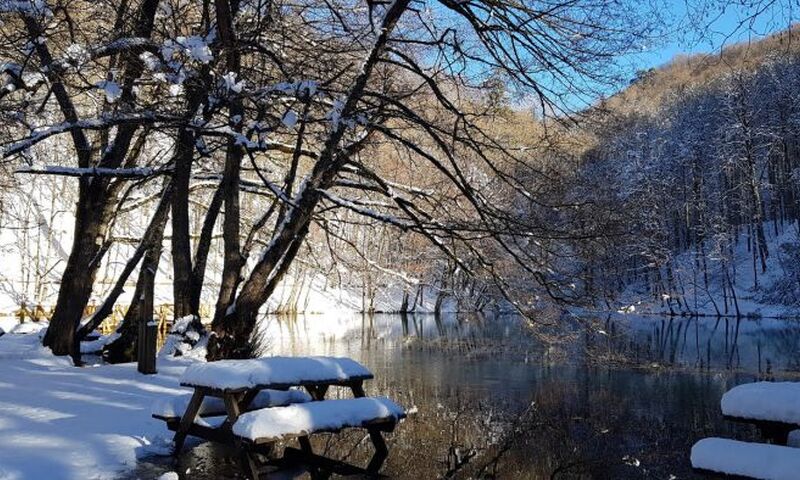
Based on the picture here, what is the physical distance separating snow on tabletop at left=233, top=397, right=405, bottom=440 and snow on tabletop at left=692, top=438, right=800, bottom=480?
271 cm

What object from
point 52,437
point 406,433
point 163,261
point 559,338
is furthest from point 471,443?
point 163,261

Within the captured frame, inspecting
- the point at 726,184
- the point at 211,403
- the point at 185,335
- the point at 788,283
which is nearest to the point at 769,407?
the point at 211,403

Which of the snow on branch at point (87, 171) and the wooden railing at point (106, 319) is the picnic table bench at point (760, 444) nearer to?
the snow on branch at point (87, 171)

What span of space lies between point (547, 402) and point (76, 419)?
23.9 ft

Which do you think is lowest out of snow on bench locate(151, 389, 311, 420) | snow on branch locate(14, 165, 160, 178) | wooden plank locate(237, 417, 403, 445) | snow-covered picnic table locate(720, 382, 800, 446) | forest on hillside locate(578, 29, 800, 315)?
wooden plank locate(237, 417, 403, 445)

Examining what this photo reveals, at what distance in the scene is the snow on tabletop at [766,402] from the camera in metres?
4.67

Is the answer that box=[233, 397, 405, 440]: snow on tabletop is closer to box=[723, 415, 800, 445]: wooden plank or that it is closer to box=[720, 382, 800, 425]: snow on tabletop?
box=[720, 382, 800, 425]: snow on tabletop

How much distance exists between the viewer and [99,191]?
11.2 metres

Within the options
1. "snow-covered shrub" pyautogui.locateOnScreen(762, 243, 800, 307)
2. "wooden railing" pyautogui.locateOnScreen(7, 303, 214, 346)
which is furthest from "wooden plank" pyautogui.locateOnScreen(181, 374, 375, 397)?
"snow-covered shrub" pyautogui.locateOnScreen(762, 243, 800, 307)

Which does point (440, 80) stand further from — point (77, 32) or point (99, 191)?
point (99, 191)

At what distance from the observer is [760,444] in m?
4.60

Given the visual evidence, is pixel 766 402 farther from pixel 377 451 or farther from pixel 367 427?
pixel 377 451

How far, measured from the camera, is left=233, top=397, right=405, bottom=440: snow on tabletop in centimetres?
539

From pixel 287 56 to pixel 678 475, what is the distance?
7.01 meters
